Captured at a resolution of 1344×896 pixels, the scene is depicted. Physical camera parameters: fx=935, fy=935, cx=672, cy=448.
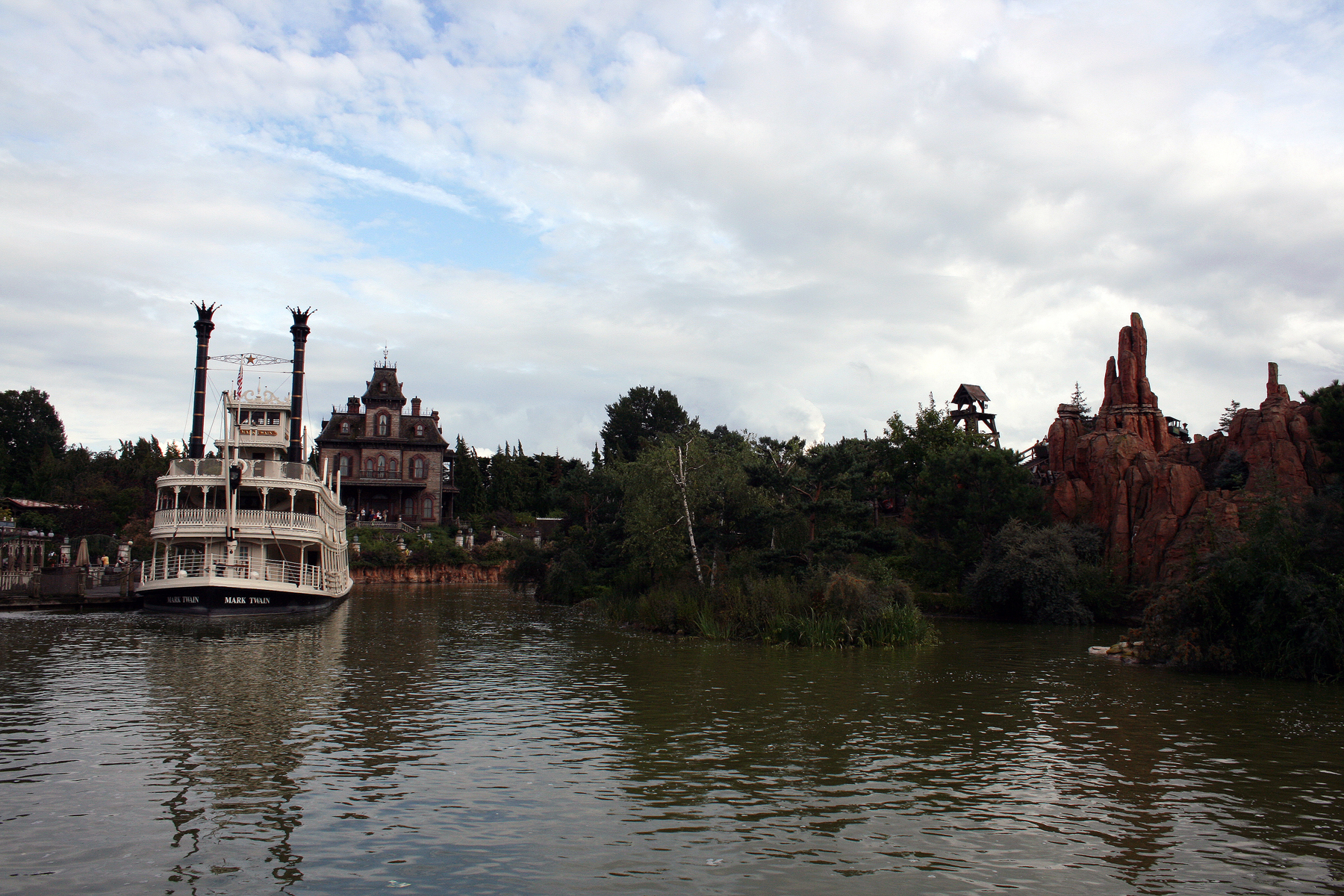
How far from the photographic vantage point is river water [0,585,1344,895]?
9.14 m

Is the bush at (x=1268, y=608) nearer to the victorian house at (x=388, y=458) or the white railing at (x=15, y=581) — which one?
the white railing at (x=15, y=581)

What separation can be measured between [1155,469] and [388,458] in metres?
75.6

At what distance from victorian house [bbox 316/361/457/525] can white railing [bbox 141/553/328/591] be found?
177 ft

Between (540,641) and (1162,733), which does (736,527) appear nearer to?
(540,641)

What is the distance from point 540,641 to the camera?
3194 centimetres

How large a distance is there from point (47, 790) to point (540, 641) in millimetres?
20697

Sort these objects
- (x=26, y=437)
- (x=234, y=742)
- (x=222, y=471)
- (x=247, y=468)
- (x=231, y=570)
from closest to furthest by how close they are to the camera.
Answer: (x=234, y=742), (x=231, y=570), (x=222, y=471), (x=247, y=468), (x=26, y=437)

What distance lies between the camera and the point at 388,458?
326 feet

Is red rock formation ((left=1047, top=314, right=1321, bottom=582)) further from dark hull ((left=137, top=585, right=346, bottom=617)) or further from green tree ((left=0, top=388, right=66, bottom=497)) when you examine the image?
green tree ((left=0, top=388, right=66, bottom=497))

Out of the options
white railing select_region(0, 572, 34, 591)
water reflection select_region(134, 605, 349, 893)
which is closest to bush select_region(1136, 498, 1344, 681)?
water reflection select_region(134, 605, 349, 893)

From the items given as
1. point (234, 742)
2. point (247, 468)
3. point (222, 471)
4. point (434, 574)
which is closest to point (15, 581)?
point (222, 471)

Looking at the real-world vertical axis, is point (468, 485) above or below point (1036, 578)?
above

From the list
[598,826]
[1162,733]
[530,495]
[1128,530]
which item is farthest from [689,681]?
[530,495]

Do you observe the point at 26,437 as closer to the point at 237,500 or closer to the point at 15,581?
the point at 15,581
